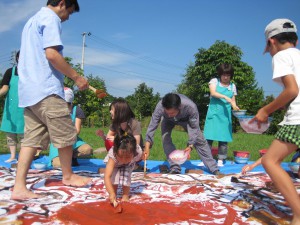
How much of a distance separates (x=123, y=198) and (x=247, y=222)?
1.09m

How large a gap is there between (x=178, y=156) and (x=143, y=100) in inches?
1197

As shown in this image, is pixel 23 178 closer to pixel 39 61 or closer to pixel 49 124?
pixel 49 124

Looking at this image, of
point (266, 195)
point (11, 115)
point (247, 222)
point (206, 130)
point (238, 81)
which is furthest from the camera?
point (238, 81)

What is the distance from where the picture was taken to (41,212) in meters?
2.29

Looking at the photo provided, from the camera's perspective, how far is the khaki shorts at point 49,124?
9.14 ft

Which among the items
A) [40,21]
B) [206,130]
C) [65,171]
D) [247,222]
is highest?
[40,21]

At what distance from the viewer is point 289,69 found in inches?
84.0

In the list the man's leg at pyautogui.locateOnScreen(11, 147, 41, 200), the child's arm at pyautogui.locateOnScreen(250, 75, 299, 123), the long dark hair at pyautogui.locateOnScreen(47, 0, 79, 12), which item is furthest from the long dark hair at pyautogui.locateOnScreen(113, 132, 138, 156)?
the long dark hair at pyautogui.locateOnScreen(47, 0, 79, 12)

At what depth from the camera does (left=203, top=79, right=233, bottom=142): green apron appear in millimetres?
4934

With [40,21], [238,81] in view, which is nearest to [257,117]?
[40,21]

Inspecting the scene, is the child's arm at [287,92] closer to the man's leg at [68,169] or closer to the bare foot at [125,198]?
the bare foot at [125,198]

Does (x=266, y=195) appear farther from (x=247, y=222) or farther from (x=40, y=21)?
(x=40, y=21)

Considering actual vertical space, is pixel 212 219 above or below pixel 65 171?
Result: below

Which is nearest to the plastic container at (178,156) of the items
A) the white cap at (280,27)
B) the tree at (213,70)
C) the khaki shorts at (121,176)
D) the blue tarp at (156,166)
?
the blue tarp at (156,166)
